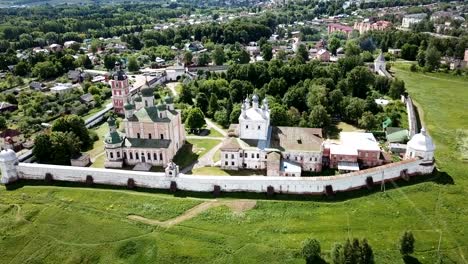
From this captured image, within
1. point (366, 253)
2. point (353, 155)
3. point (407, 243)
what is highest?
point (353, 155)

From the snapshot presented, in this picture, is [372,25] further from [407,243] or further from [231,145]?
[407,243]

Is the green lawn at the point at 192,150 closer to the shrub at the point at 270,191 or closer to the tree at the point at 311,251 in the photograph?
the shrub at the point at 270,191

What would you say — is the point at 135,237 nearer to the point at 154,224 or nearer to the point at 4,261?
the point at 154,224

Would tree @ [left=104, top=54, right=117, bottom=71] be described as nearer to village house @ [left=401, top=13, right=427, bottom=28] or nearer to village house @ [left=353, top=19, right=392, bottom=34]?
village house @ [left=353, top=19, right=392, bottom=34]

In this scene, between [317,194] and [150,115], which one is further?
[150,115]

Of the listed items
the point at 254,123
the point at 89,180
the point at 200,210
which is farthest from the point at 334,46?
the point at 89,180

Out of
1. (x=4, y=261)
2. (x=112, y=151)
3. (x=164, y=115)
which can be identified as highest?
(x=164, y=115)

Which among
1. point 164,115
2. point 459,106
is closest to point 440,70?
point 459,106
